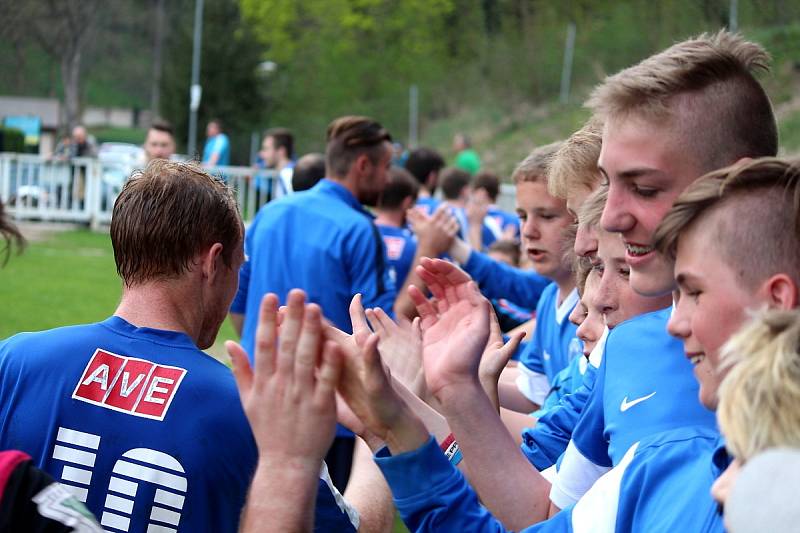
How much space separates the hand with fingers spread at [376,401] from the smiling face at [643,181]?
69 cm

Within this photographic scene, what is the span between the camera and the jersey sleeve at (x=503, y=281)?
650cm

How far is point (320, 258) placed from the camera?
21.5 feet

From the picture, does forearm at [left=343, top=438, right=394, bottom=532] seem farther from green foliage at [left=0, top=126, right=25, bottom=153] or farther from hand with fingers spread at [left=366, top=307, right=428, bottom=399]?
green foliage at [left=0, top=126, right=25, bottom=153]

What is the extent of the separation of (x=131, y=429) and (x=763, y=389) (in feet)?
5.49

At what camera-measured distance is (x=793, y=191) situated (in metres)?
1.95

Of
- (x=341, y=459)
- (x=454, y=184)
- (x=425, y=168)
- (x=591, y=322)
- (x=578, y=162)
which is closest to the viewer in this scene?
(x=591, y=322)

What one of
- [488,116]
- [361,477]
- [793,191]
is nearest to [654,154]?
[793,191]

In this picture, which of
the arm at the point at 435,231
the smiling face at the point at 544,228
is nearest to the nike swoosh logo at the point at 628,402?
the smiling face at the point at 544,228

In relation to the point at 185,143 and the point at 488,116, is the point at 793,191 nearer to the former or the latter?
the point at 488,116

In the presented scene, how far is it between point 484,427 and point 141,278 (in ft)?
3.33

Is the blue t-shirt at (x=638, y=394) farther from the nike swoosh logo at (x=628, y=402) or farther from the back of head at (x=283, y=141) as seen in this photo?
the back of head at (x=283, y=141)

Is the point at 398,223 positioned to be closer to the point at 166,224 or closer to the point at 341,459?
the point at 341,459

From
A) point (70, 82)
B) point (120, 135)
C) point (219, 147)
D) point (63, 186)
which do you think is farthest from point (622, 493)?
point (120, 135)

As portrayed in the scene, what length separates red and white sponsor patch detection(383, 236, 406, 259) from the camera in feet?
26.3
